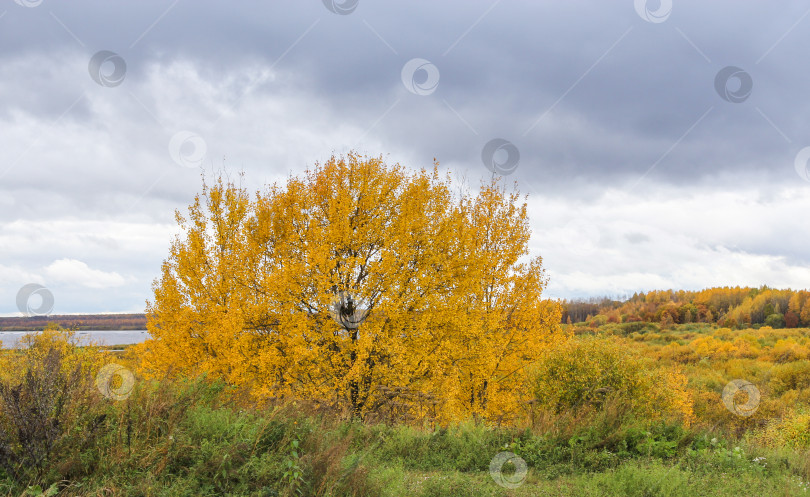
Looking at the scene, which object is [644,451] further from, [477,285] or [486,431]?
[477,285]

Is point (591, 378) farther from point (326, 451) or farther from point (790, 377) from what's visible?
point (790, 377)

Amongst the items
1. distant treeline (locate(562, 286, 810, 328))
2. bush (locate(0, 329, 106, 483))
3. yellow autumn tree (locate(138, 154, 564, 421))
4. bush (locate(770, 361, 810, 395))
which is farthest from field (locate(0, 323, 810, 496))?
distant treeline (locate(562, 286, 810, 328))

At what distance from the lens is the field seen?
16.8 feet

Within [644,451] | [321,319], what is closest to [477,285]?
[321,319]

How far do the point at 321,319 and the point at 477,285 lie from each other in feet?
15.0

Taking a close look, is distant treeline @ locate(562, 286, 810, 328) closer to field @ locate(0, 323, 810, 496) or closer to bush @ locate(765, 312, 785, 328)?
bush @ locate(765, 312, 785, 328)

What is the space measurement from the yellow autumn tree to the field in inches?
116

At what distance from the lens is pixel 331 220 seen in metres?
13.8

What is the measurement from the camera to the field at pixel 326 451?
5.11m

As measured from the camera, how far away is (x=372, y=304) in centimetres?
1364

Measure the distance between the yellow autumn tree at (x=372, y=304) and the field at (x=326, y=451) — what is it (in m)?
2.94

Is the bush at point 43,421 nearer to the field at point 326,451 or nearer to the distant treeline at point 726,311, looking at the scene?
the field at point 326,451

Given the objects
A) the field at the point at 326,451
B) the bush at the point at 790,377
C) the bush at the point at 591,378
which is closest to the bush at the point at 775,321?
the bush at the point at 790,377

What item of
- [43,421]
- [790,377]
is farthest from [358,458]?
[790,377]
